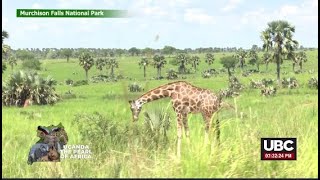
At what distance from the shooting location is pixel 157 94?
882cm

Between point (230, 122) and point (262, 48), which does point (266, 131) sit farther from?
point (262, 48)

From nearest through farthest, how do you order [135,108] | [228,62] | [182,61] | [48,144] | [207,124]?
1. [48,144]
2. [207,124]
3. [135,108]
4. [182,61]
5. [228,62]

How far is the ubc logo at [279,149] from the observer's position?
7.91 meters

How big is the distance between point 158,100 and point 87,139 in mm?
1429

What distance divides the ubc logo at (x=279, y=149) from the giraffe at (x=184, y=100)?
1108 mm

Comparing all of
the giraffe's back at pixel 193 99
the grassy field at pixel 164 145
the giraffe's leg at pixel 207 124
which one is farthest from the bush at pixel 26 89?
the giraffe's leg at pixel 207 124

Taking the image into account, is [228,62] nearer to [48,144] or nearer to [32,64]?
[32,64]

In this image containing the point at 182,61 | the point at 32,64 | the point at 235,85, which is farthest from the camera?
the point at 182,61

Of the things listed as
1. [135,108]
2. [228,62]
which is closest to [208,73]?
[228,62]

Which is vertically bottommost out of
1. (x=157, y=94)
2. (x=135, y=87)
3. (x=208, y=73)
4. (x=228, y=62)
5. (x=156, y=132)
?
(x=156, y=132)

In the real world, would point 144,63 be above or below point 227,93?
above
